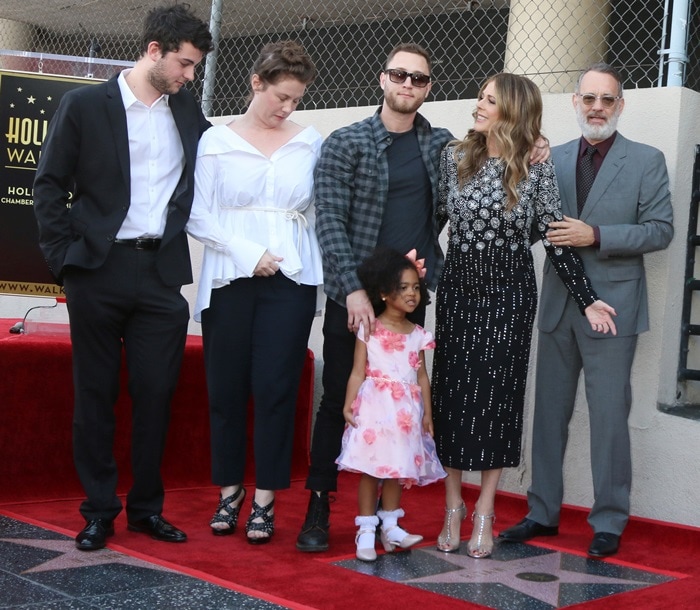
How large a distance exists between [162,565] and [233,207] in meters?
1.20

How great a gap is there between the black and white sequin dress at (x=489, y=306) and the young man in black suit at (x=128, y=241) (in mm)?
915

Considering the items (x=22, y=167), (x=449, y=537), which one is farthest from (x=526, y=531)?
(x=22, y=167)

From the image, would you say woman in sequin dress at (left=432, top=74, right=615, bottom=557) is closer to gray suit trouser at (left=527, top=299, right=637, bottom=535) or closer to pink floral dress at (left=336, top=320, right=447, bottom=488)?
pink floral dress at (left=336, top=320, right=447, bottom=488)

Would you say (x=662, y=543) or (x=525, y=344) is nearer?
(x=525, y=344)

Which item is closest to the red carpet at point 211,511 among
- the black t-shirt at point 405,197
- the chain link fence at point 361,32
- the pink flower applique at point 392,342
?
the pink flower applique at point 392,342

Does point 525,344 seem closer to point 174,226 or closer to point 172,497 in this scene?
point 174,226

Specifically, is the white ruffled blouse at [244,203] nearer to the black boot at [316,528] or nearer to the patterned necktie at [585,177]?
the black boot at [316,528]

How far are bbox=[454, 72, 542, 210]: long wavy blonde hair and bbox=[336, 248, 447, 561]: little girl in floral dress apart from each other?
39 cm

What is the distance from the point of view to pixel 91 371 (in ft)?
11.0

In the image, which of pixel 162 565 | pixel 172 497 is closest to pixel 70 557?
pixel 162 565

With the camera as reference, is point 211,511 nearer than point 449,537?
No

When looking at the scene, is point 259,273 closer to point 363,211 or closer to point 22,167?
point 363,211

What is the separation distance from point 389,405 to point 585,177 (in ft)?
3.72

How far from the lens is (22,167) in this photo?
4.63 metres
